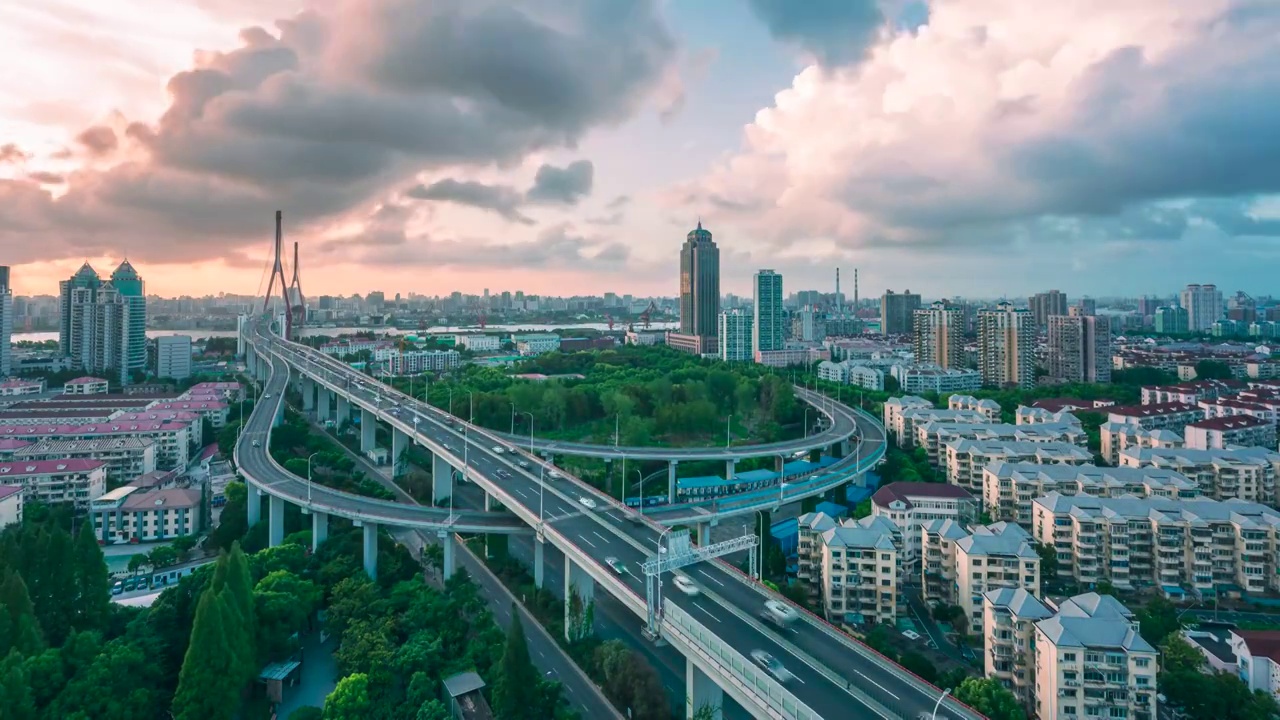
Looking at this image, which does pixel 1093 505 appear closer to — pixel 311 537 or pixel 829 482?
pixel 829 482

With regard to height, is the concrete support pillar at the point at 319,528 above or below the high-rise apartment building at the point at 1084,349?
below

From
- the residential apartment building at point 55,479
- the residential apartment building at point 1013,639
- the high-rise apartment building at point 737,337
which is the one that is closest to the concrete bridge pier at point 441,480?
the residential apartment building at point 55,479

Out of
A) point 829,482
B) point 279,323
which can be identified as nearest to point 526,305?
point 279,323

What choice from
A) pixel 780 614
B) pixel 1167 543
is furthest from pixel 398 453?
pixel 1167 543

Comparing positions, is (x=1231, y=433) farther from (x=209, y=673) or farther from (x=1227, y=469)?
(x=209, y=673)

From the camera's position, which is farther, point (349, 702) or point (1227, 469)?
point (1227, 469)

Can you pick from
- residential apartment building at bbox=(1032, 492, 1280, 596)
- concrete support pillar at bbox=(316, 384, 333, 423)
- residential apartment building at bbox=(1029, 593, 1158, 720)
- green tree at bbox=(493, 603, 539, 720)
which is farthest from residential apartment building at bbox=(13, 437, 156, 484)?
residential apartment building at bbox=(1032, 492, 1280, 596)

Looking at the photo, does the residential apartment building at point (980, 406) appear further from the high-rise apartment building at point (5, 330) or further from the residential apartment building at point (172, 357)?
the high-rise apartment building at point (5, 330)
